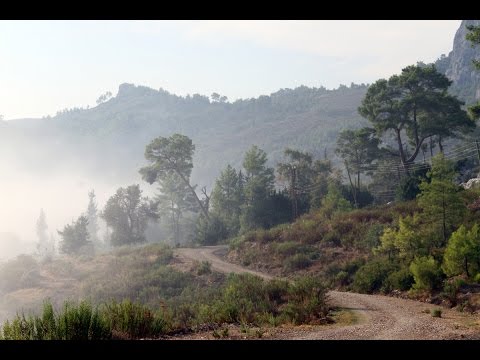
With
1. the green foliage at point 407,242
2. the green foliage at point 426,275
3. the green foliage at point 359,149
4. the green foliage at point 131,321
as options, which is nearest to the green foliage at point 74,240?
the green foliage at point 359,149

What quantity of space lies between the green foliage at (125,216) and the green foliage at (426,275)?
63.9 meters

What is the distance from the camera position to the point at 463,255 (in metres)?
19.2

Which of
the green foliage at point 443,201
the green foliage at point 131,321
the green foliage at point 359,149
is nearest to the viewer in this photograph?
the green foliage at point 131,321

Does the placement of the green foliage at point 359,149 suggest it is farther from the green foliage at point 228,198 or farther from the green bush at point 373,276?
the green bush at point 373,276

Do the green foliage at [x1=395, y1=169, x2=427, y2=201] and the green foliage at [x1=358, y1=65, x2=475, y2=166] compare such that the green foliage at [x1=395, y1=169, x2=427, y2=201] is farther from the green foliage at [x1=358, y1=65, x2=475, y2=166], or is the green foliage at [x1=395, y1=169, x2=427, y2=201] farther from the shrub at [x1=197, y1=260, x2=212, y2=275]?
the shrub at [x1=197, y1=260, x2=212, y2=275]

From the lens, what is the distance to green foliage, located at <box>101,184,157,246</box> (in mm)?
79500

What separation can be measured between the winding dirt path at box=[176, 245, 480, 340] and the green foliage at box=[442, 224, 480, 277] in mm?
2326

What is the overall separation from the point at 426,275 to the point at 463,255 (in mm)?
1617

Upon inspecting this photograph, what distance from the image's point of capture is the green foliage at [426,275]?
19.6m

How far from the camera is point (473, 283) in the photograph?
18688 millimetres

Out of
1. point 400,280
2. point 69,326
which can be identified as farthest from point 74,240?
point 69,326

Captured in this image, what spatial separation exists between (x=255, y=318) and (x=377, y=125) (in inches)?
1741
